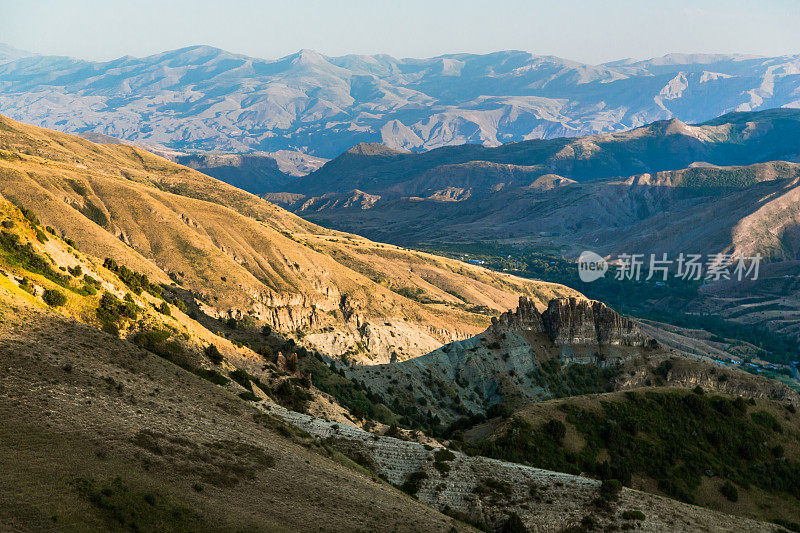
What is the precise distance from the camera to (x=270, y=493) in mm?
33156

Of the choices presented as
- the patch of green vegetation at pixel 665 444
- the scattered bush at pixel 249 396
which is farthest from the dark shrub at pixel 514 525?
the scattered bush at pixel 249 396

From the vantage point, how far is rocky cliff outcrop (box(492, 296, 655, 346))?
101 meters

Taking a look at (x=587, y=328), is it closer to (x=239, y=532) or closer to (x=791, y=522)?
Result: (x=791, y=522)

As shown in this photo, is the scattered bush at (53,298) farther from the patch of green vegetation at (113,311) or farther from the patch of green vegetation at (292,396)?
the patch of green vegetation at (292,396)

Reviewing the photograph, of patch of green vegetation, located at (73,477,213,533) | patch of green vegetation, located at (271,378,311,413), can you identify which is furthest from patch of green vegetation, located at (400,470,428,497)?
patch of green vegetation, located at (73,477,213,533)

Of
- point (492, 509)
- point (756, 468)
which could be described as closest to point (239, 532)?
point (492, 509)

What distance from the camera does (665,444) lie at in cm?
6141

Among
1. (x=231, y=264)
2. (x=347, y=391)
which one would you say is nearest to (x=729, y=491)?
(x=347, y=391)

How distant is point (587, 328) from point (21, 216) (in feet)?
263

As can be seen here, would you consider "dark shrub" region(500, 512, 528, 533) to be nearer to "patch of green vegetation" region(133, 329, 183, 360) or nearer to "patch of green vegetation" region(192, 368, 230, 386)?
"patch of green vegetation" region(192, 368, 230, 386)

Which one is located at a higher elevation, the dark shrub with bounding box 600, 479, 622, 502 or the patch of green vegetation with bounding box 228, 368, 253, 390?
the patch of green vegetation with bounding box 228, 368, 253, 390

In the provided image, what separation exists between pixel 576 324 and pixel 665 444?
40381mm

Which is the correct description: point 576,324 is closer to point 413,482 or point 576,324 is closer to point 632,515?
point 632,515

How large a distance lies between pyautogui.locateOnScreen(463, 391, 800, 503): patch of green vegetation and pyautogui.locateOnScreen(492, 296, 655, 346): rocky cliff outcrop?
31.8 meters
